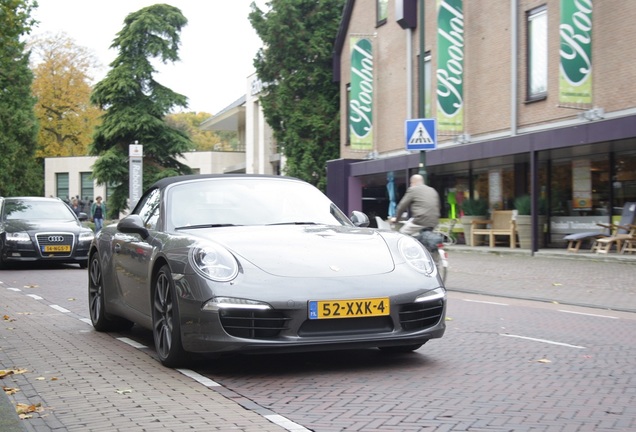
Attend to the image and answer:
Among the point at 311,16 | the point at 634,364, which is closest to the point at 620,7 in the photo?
the point at 634,364

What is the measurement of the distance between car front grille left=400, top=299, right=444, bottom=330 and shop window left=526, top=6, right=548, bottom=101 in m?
17.0

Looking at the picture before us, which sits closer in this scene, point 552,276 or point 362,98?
point 552,276

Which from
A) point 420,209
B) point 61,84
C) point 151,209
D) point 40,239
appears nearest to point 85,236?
point 40,239

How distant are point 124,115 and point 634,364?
43.3 meters

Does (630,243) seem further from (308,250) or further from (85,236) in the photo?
(308,250)

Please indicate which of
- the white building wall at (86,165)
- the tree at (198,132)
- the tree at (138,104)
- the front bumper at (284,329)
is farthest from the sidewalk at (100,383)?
the tree at (198,132)

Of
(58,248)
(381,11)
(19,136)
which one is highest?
(381,11)

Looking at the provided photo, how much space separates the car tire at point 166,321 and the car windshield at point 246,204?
0.61 metres

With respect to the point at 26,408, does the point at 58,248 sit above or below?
above

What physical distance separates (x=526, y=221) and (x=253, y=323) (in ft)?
59.4

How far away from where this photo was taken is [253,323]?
600 cm

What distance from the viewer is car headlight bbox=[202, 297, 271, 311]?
596 cm

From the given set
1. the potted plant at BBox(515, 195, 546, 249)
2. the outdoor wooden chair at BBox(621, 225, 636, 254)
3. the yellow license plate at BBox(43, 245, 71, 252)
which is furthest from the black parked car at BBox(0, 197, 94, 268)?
the outdoor wooden chair at BBox(621, 225, 636, 254)

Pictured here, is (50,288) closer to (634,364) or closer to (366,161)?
(634,364)
